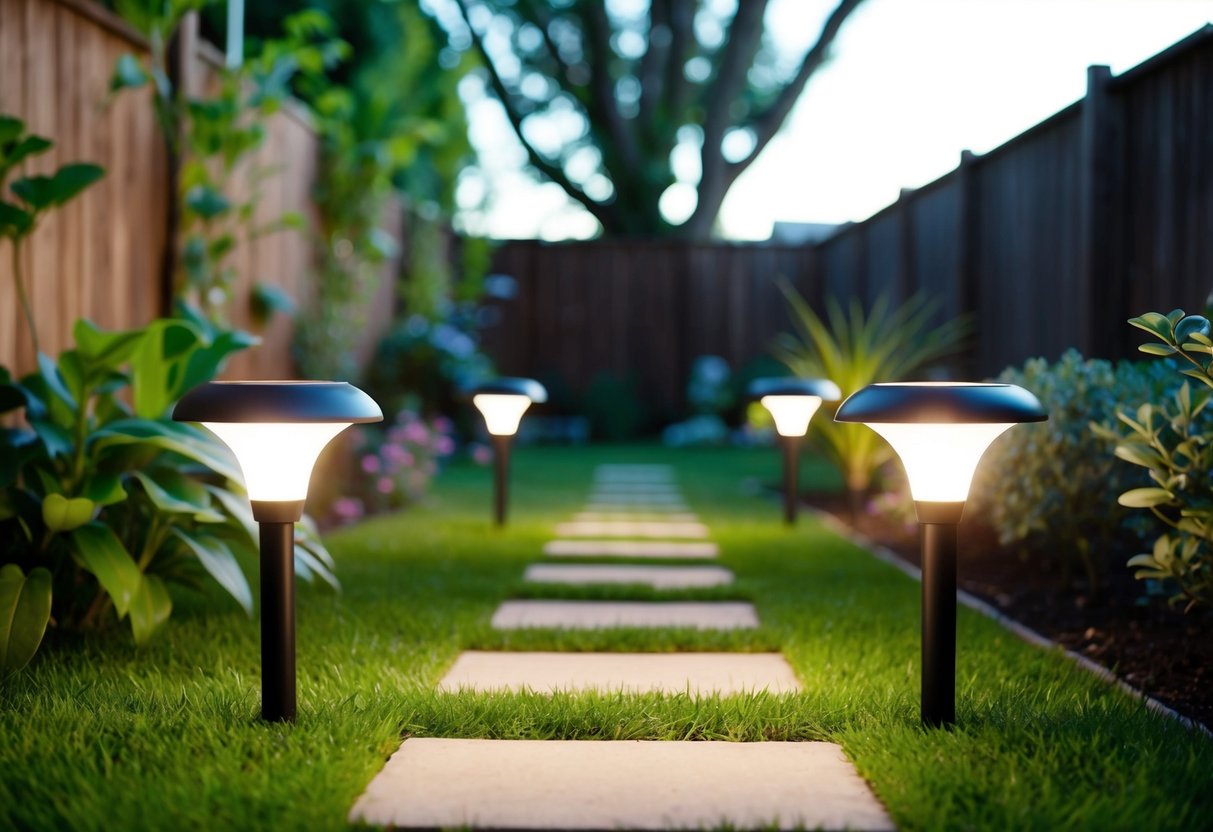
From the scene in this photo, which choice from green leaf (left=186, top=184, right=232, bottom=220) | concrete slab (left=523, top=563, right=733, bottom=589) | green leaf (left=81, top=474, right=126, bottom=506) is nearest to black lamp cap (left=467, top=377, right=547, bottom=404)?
concrete slab (left=523, top=563, right=733, bottom=589)

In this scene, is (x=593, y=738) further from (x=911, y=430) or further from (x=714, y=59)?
(x=714, y=59)

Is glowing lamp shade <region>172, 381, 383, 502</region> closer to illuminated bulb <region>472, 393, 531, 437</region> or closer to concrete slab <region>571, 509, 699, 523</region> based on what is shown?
illuminated bulb <region>472, 393, 531, 437</region>

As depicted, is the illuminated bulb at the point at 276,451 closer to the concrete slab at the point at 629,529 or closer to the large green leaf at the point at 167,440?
the large green leaf at the point at 167,440

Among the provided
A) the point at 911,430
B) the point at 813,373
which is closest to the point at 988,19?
the point at 813,373

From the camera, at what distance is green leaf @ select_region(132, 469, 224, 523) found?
2621 mm

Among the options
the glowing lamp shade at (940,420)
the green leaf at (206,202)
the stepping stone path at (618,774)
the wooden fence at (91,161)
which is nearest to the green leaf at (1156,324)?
the glowing lamp shade at (940,420)

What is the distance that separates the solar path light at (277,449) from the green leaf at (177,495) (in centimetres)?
72

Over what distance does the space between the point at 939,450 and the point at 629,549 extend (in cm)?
271

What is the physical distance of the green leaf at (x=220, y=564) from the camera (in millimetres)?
2684

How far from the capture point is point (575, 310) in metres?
11.6

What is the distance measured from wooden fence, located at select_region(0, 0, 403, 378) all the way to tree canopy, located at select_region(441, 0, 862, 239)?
29.4 ft

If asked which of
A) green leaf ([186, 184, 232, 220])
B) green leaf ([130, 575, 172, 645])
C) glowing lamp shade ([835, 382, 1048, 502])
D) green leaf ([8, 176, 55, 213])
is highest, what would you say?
green leaf ([186, 184, 232, 220])

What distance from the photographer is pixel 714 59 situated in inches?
686

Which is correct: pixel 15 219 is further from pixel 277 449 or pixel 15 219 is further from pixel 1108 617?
pixel 1108 617
